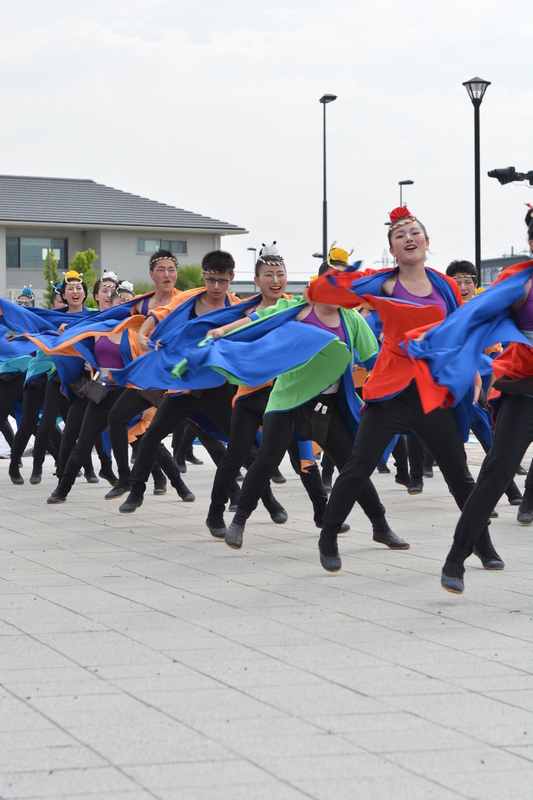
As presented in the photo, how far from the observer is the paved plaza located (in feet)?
10.4

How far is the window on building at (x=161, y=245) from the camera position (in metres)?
52.0

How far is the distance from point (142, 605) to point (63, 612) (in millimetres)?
410

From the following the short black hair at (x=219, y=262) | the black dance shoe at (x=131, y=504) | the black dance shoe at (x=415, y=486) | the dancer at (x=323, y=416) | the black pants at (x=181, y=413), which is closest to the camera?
the dancer at (x=323, y=416)

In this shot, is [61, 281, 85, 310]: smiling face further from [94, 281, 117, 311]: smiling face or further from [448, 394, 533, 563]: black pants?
[448, 394, 533, 563]: black pants

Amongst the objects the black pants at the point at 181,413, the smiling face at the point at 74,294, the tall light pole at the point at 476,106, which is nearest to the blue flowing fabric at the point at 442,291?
the black pants at the point at 181,413

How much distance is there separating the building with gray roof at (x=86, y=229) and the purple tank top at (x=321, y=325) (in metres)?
43.1

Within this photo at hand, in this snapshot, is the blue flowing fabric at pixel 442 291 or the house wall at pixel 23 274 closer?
the blue flowing fabric at pixel 442 291

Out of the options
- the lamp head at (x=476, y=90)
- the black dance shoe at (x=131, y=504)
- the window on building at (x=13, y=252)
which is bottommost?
the black dance shoe at (x=131, y=504)

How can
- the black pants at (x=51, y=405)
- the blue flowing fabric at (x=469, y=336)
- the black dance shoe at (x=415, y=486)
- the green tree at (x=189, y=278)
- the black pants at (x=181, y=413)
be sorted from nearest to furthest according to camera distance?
Answer: the blue flowing fabric at (x=469, y=336), the black pants at (x=181, y=413), the black dance shoe at (x=415, y=486), the black pants at (x=51, y=405), the green tree at (x=189, y=278)

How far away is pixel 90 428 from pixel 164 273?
5.57 feet

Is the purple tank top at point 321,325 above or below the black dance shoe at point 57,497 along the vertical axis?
above

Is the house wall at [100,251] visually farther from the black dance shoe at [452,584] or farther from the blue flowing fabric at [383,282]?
the black dance shoe at [452,584]

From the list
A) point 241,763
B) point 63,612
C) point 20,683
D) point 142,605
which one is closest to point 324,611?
point 142,605

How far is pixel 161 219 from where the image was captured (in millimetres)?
52688
